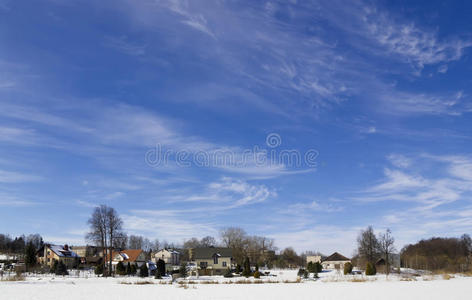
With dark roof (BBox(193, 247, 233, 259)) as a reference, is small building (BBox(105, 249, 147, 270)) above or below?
below

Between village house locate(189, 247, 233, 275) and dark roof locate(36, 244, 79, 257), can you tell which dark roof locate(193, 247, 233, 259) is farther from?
dark roof locate(36, 244, 79, 257)

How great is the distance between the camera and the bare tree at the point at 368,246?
85.6 metres

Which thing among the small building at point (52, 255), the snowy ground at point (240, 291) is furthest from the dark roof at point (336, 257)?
the snowy ground at point (240, 291)

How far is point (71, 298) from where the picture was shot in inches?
857

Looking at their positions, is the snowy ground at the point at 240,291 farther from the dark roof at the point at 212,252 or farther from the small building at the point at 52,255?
the small building at the point at 52,255

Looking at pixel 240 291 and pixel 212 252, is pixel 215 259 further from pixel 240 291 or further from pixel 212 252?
pixel 240 291

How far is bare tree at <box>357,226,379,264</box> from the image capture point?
85.6 metres

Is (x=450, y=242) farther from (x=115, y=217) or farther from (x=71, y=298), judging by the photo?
(x=71, y=298)

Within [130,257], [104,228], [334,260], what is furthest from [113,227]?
[334,260]

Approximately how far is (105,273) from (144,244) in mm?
116064

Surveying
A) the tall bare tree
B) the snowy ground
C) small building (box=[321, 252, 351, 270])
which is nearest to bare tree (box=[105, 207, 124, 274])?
the tall bare tree

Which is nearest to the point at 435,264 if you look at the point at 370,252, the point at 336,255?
the point at 370,252

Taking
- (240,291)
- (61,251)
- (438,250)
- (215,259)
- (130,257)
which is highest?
(240,291)

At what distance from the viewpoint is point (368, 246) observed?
8706 cm
